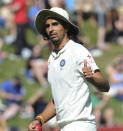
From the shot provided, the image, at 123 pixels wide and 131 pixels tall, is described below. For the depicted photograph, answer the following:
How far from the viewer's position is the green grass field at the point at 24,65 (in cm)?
1173

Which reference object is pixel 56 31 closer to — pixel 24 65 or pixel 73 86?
pixel 73 86

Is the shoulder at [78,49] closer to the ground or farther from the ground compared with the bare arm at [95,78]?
farther from the ground

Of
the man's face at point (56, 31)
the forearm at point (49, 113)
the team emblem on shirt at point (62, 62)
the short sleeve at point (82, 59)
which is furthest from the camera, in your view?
the forearm at point (49, 113)

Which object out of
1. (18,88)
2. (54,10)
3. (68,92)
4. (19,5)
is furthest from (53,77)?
(19,5)

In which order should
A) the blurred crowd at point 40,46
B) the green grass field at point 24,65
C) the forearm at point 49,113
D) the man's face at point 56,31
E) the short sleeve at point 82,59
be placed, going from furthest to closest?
the green grass field at point 24,65 < the blurred crowd at point 40,46 < the forearm at point 49,113 < the man's face at point 56,31 < the short sleeve at point 82,59

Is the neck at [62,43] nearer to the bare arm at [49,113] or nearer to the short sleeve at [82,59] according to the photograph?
the short sleeve at [82,59]

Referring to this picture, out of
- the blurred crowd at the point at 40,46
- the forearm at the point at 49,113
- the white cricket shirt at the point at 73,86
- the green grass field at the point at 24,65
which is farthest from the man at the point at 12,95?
the white cricket shirt at the point at 73,86

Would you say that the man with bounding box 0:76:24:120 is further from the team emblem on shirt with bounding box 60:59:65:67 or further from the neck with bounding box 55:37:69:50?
the team emblem on shirt with bounding box 60:59:65:67

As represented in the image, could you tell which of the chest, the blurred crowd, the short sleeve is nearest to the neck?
the chest

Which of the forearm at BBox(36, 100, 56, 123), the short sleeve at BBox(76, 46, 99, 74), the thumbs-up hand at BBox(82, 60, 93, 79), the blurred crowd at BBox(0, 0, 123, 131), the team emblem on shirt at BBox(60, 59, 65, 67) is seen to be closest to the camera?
the thumbs-up hand at BBox(82, 60, 93, 79)

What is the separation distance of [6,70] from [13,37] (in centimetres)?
129

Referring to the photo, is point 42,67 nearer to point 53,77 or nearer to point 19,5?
point 19,5

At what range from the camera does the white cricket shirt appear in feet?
14.3

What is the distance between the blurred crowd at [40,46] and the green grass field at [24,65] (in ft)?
0.37
